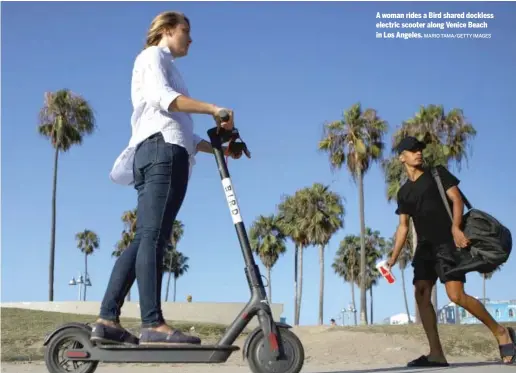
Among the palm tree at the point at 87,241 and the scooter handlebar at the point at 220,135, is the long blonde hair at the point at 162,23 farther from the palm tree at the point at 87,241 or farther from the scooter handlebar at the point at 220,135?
the palm tree at the point at 87,241

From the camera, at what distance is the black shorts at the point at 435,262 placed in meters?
5.31

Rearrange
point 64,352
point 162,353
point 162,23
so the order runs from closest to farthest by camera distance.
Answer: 1. point 162,353
2. point 64,352
3. point 162,23

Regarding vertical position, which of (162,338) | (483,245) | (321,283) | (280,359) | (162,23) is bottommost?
(280,359)

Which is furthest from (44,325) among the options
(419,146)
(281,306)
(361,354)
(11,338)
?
(281,306)

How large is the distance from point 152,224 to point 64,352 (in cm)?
89

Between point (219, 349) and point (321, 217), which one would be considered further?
point (321, 217)

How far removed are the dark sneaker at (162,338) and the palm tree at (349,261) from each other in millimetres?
73995

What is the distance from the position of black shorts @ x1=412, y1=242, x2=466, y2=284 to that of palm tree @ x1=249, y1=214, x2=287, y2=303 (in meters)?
55.7

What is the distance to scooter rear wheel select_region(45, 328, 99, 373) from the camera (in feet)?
11.3

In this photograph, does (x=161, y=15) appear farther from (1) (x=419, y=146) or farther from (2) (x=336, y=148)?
(2) (x=336, y=148)

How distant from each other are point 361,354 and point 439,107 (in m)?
29.2

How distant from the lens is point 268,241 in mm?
61875

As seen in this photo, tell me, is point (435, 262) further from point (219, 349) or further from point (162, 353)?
point (162, 353)

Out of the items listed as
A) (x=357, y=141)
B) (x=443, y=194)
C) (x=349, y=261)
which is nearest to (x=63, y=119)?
(x=357, y=141)
